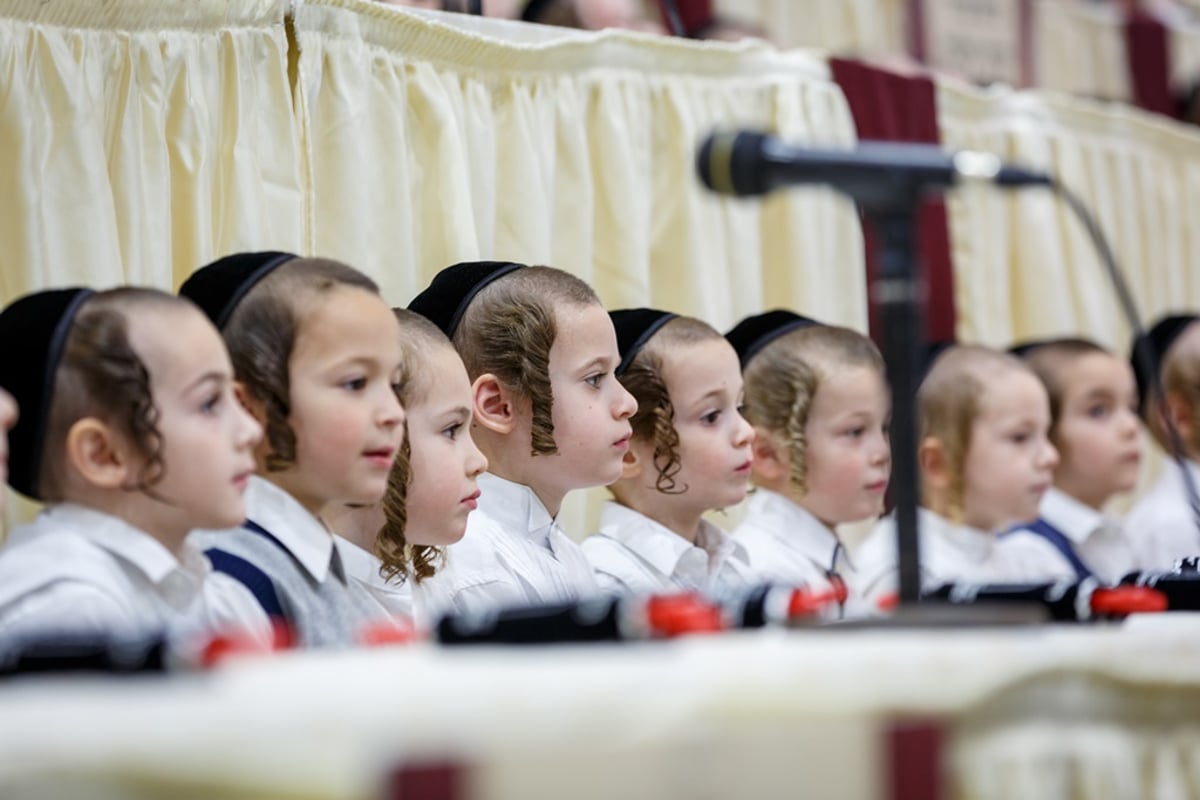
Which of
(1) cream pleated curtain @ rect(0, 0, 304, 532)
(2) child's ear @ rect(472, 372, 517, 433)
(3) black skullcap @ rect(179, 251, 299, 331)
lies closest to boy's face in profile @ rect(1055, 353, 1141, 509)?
(2) child's ear @ rect(472, 372, 517, 433)

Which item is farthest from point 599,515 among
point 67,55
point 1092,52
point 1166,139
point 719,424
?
point 1092,52

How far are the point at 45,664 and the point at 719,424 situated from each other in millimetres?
1468

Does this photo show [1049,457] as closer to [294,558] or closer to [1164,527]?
[1164,527]

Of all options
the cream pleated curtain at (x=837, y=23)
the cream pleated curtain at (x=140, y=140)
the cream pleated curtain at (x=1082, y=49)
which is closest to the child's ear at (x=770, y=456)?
the cream pleated curtain at (x=140, y=140)

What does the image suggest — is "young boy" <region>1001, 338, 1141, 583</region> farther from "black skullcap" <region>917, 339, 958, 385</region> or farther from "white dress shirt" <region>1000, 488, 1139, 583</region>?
"black skullcap" <region>917, 339, 958, 385</region>

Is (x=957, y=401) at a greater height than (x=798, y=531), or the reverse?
(x=957, y=401)

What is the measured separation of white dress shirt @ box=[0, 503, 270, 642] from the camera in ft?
5.47

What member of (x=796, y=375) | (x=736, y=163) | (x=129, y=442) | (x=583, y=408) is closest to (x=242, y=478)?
(x=129, y=442)

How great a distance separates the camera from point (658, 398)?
8.57ft

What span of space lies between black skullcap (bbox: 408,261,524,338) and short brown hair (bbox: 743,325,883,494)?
52 centimetres

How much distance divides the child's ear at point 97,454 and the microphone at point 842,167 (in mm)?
626

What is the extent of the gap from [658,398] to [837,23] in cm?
245

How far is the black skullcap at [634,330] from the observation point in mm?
2641

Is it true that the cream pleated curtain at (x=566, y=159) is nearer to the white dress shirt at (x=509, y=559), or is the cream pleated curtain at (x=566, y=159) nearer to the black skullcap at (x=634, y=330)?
the black skullcap at (x=634, y=330)
